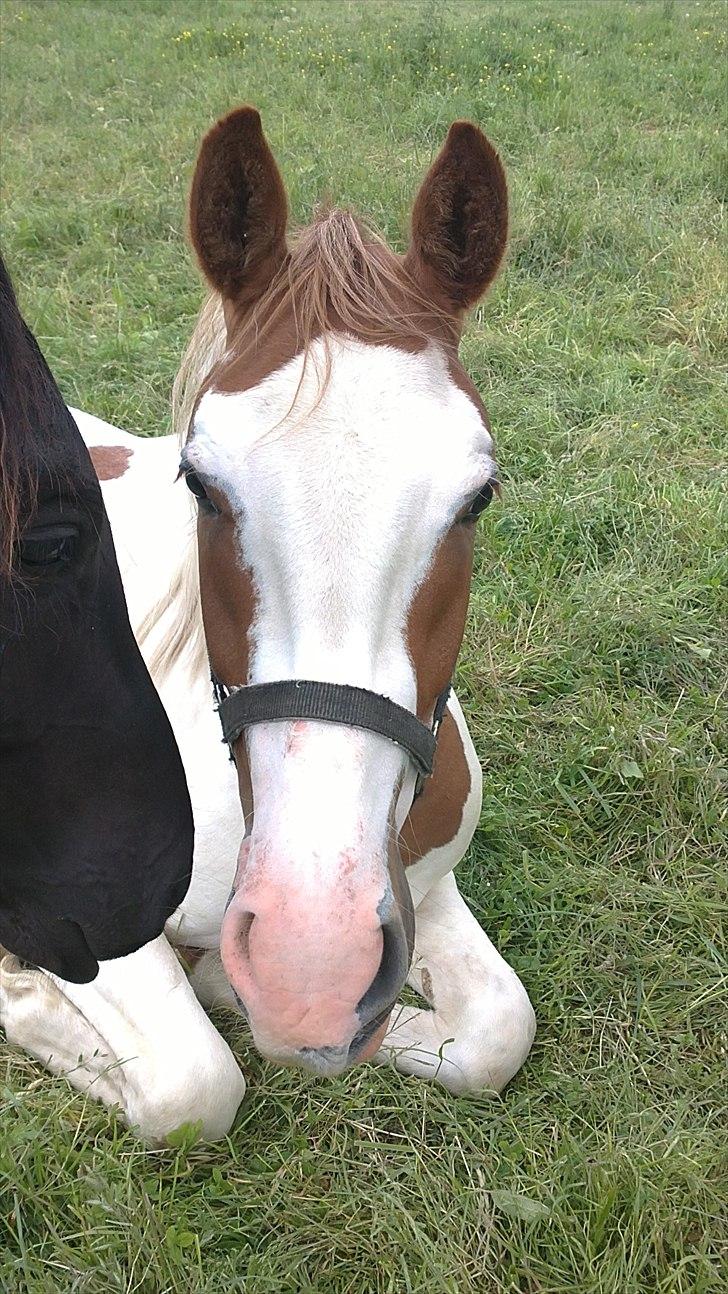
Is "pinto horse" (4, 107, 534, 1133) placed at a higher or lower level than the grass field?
higher

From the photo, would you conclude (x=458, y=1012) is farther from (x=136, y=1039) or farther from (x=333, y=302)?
(x=333, y=302)

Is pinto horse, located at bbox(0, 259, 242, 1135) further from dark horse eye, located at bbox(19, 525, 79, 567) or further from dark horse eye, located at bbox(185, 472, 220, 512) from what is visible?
dark horse eye, located at bbox(185, 472, 220, 512)

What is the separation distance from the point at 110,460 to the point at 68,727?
2.08 meters

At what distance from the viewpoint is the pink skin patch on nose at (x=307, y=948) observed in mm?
1254

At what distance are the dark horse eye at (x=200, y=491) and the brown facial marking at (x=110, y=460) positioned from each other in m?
1.75

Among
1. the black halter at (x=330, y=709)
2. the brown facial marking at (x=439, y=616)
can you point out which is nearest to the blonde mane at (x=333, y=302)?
the brown facial marking at (x=439, y=616)

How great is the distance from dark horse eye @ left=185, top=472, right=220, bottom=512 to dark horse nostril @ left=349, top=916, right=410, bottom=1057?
685 mm

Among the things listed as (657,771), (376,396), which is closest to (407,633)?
(376,396)

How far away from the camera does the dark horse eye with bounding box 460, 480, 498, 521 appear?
154cm

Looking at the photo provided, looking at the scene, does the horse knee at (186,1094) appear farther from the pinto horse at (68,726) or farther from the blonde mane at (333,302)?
the blonde mane at (333,302)

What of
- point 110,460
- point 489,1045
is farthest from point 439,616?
point 110,460

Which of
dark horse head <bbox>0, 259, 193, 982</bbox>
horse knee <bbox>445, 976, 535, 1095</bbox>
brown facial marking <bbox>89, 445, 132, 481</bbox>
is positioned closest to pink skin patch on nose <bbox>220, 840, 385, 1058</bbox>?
dark horse head <bbox>0, 259, 193, 982</bbox>

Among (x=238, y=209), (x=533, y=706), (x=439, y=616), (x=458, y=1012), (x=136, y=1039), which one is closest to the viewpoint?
(x=439, y=616)

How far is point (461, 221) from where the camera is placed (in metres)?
1.79
